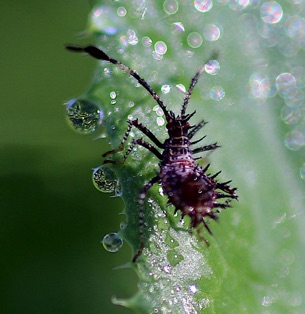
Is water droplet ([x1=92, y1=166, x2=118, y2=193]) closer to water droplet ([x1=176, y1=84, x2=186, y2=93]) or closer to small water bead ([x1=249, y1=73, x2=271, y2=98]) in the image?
water droplet ([x1=176, y1=84, x2=186, y2=93])

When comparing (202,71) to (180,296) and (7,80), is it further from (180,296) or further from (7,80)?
(7,80)

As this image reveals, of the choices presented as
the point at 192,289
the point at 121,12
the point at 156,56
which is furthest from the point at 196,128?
the point at 192,289

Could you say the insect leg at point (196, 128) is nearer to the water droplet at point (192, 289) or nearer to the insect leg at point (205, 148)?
the insect leg at point (205, 148)

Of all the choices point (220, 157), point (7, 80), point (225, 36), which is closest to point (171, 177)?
point (220, 157)

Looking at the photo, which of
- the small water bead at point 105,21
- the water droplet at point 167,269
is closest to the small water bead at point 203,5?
the small water bead at point 105,21

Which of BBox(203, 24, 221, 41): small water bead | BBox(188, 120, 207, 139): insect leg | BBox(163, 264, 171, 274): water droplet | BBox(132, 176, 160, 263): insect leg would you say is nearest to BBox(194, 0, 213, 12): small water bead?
BBox(203, 24, 221, 41): small water bead
